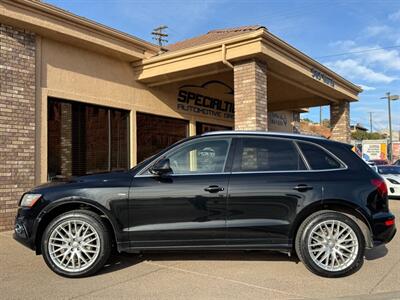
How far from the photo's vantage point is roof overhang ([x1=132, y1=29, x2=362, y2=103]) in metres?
9.03

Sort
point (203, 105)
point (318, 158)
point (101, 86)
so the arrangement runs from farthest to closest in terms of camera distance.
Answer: point (203, 105), point (101, 86), point (318, 158)

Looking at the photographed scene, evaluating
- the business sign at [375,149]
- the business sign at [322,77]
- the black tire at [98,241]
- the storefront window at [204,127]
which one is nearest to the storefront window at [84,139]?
the storefront window at [204,127]

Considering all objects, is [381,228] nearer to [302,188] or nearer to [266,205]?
[302,188]

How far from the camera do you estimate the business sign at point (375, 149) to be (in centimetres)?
3747

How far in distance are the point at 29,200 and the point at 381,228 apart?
14.1 feet

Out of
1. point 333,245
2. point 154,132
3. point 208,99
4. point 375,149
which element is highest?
point 208,99

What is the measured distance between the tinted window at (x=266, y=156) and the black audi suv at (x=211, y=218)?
14 cm

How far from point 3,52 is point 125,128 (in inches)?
140

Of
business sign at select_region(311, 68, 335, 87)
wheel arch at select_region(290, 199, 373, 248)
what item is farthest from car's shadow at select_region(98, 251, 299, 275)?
business sign at select_region(311, 68, 335, 87)

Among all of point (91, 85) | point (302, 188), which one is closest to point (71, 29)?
point (91, 85)

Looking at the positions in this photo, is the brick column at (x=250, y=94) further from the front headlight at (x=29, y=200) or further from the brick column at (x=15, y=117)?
the front headlight at (x=29, y=200)

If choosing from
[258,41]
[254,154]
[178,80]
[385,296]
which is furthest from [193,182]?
[178,80]

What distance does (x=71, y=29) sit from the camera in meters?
8.90

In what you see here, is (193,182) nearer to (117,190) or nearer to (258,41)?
(117,190)
